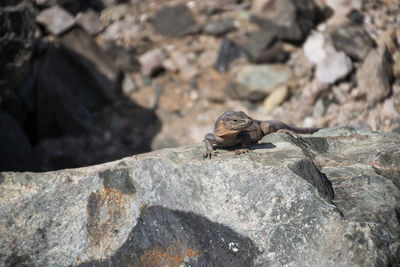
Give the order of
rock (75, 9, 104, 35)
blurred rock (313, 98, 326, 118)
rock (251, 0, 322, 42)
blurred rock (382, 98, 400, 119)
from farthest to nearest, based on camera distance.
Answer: rock (75, 9, 104, 35) → rock (251, 0, 322, 42) → blurred rock (313, 98, 326, 118) → blurred rock (382, 98, 400, 119)

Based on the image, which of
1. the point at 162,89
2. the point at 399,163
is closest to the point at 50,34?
the point at 162,89

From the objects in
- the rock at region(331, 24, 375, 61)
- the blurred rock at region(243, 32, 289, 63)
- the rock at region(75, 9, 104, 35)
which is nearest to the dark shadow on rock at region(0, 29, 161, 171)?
the rock at region(75, 9, 104, 35)

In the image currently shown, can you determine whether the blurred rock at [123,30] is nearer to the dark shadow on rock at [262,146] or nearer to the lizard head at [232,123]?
the lizard head at [232,123]

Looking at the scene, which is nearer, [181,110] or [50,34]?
[181,110]

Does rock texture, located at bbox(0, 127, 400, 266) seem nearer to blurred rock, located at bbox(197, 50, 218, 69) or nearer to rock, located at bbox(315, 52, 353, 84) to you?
rock, located at bbox(315, 52, 353, 84)

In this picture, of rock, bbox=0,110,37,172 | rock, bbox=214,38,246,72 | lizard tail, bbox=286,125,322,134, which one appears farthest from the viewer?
rock, bbox=214,38,246,72

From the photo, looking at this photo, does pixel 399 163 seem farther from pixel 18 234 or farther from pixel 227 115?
pixel 18 234
